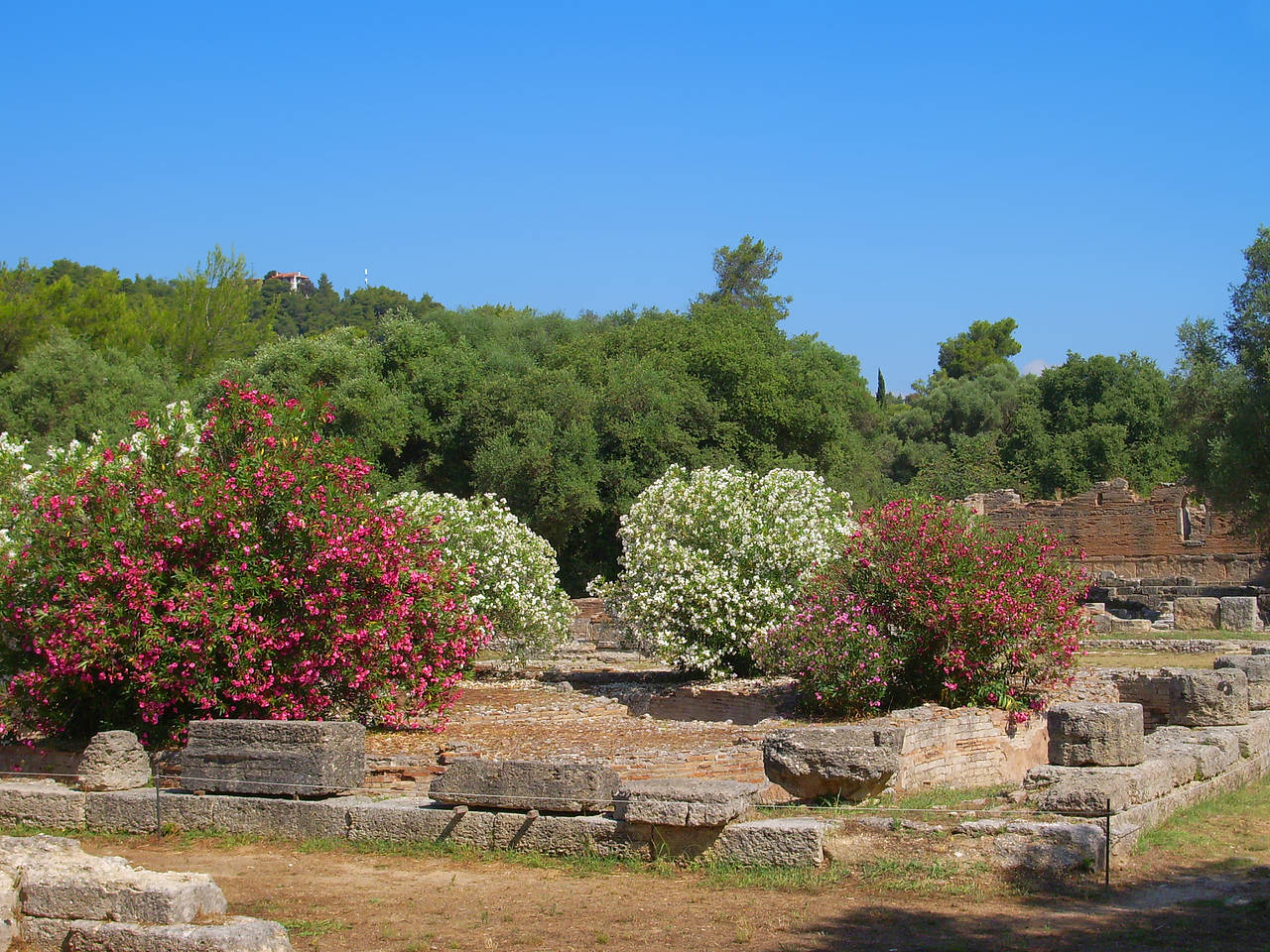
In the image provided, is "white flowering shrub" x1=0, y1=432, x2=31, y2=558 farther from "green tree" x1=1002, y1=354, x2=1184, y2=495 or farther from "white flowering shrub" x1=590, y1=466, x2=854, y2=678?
"green tree" x1=1002, y1=354, x2=1184, y2=495

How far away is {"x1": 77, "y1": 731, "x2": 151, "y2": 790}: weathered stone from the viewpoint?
32.2 ft

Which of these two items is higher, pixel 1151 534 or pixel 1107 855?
pixel 1151 534

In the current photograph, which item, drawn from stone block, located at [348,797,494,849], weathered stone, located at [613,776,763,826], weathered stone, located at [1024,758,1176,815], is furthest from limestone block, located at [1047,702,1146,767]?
stone block, located at [348,797,494,849]

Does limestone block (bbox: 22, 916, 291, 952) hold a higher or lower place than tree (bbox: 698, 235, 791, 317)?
lower

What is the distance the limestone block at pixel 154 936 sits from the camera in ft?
18.5

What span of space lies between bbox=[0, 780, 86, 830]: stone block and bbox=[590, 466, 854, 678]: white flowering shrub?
735 centimetres

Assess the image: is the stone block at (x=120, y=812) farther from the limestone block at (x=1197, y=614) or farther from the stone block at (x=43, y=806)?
the limestone block at (x=1197, y=614)

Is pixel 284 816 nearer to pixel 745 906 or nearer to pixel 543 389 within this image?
pixel 745 906

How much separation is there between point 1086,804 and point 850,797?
62.3 inches

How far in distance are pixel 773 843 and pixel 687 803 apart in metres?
0.56

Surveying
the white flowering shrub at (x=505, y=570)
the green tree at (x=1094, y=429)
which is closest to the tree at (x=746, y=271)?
the green tree at (x=1094, y=429)

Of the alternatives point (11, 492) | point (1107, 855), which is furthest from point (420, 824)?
point (11, 492)

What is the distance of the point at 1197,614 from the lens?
24812 mm

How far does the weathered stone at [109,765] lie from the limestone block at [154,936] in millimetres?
3697
